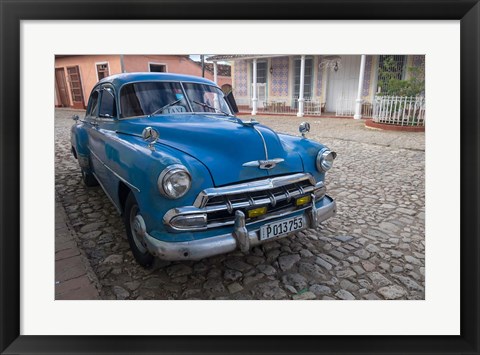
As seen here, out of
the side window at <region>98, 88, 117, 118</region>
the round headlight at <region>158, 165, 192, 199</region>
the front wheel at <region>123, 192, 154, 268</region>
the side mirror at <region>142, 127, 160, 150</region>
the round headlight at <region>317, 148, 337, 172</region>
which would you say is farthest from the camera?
the side window at <region>98, 88, 117, 118</region>

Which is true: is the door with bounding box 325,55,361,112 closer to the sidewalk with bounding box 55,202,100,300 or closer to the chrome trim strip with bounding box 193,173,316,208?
the chrome trim strip with bounding box 193,173,316,208

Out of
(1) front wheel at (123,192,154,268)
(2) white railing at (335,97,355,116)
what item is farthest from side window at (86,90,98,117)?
(2) white railing at (335,97,355,116)

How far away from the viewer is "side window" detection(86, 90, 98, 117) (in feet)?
11.1

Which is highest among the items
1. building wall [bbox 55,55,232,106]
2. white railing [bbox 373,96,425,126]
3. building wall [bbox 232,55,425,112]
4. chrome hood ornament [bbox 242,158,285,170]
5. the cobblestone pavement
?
building wall [bbox 232,55,425,112]

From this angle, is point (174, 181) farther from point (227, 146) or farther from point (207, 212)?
point (227, 146)

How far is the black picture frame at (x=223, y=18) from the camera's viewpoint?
1456 mm

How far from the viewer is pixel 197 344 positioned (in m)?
1.50

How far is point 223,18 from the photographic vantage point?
1.50 metres

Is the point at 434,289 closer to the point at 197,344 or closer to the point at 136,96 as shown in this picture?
the point at 197,344

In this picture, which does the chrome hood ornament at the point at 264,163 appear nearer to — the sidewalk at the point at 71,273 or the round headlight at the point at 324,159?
the round headlight at the point at 324,159

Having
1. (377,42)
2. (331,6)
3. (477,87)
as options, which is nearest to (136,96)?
(331,6)

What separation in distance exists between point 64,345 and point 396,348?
178 cm

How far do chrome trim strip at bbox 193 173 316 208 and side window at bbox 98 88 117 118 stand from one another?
1.67 metres

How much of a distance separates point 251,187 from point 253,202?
97 mm
